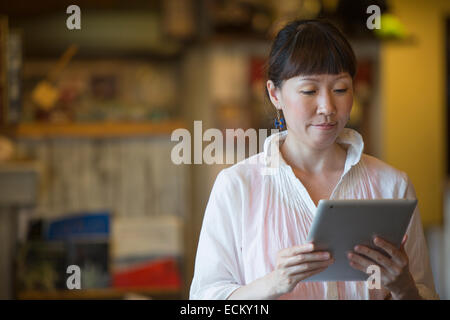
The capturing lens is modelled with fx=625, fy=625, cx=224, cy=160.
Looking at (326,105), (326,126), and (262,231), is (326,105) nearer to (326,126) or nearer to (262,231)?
(326,126)

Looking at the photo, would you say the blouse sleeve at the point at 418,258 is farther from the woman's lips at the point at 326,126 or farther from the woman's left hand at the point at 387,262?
the woman's lips at the point at 326,126

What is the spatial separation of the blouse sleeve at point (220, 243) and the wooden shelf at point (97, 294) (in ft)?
4.71

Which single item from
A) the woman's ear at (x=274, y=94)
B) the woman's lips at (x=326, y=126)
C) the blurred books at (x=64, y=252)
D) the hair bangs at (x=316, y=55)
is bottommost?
the blurred books at (x=64, y=252)

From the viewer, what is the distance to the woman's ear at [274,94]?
4.43ft

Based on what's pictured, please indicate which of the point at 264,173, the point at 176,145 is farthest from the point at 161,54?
the point at 264,173

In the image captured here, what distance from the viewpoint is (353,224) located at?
3.72 feet

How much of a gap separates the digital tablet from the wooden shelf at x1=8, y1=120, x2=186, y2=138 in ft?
6.95

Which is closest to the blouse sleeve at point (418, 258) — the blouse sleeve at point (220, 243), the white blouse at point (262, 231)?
the white blouse at point (262, 231)

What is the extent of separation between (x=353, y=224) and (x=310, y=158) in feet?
0.91

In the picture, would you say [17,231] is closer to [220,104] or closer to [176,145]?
[176,145]

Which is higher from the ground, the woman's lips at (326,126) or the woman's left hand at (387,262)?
the woman's lips at (326,126)

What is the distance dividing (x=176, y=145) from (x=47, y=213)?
28.1 inches

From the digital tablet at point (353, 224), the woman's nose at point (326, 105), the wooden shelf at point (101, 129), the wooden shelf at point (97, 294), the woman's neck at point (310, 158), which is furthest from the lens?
the wooden shelf at point (101, 129)
